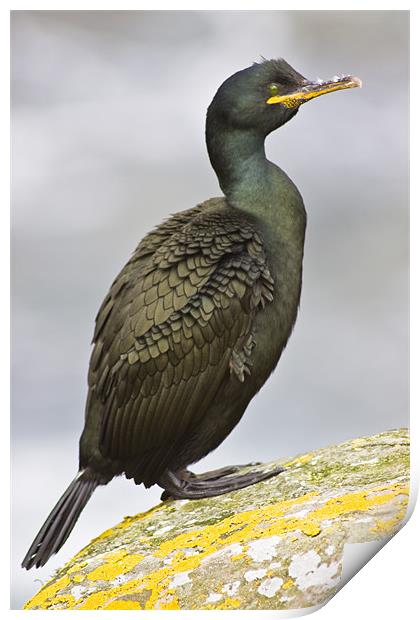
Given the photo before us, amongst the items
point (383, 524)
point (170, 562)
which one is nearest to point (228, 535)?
point (170, 562)

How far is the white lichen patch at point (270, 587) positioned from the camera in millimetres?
4594

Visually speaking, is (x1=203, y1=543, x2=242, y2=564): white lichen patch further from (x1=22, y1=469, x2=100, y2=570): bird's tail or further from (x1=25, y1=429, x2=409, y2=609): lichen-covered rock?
(x1=22, y1=469, x2=100, y2=570): bird's tail

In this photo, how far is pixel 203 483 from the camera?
17.9ft

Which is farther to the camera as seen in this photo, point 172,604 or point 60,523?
point 60,523

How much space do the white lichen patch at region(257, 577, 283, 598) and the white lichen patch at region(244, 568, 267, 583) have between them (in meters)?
0.03

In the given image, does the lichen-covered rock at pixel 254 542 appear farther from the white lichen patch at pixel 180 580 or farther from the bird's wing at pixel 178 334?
the bird's wing at pixel 178 334

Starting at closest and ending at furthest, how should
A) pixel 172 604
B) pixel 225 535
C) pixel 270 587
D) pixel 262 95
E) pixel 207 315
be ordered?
pixel 270 587 < pixel 172 604 < pixel 225 535 < pixel 207 315 < pixel 262 95

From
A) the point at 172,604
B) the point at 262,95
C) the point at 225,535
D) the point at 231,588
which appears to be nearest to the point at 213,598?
the point at 231,588

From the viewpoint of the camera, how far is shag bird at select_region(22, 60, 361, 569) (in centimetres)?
507

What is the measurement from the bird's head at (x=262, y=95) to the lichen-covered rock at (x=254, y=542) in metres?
1.60

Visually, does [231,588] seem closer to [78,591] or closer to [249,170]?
[78,591]

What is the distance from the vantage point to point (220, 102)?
17.0ft

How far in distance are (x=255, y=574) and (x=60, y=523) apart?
3.40ft

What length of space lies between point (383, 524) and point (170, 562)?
0.91 metres
